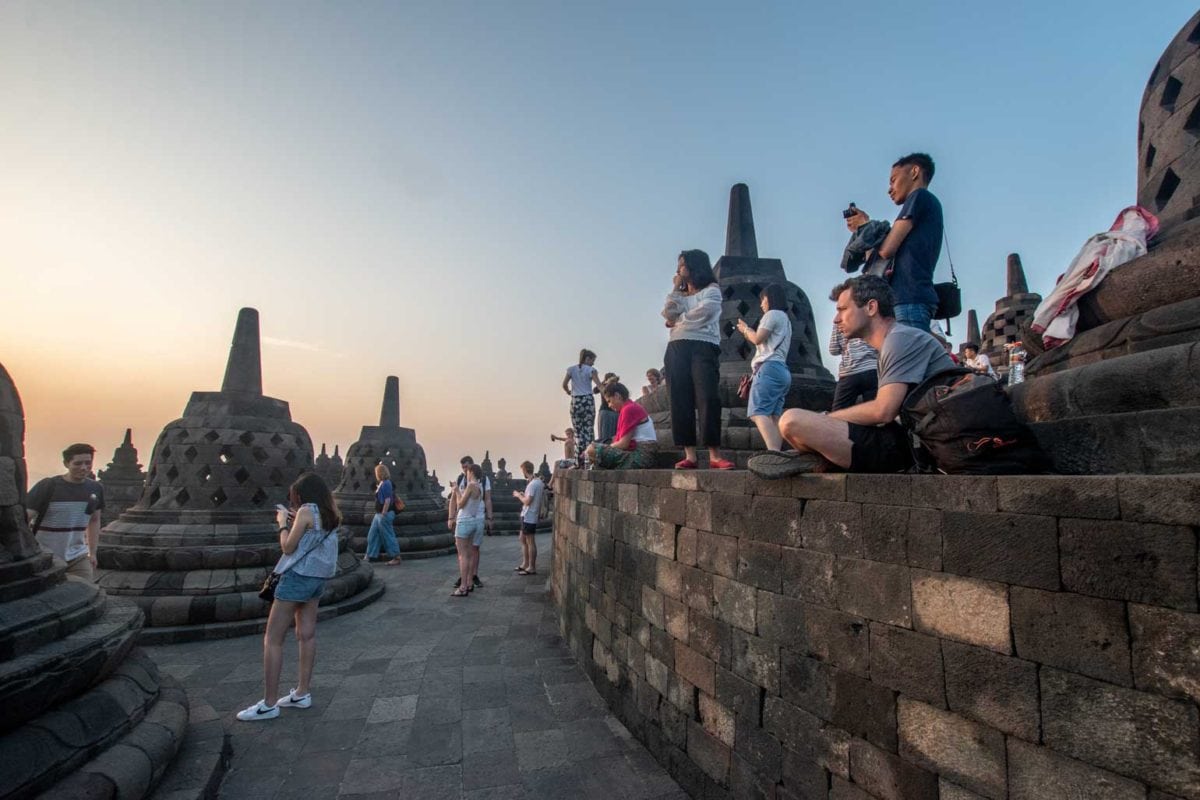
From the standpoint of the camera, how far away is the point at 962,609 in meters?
1.98

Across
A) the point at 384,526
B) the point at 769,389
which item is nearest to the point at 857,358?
the point at 769,389

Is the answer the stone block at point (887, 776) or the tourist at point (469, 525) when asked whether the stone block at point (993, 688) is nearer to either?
the stone block at point (887, 776)

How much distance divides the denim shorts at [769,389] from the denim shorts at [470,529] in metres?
5.34

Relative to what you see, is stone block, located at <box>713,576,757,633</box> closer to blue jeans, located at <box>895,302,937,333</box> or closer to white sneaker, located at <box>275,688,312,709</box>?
blue jeans, located at <box>895,302,937,333</box>

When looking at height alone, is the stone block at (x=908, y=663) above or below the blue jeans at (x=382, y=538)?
above

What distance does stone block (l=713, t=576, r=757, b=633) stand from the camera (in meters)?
2.99

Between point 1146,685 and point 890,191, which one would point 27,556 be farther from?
point 890,191

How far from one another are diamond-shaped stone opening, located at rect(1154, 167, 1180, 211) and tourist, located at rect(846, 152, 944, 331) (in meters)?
2.18

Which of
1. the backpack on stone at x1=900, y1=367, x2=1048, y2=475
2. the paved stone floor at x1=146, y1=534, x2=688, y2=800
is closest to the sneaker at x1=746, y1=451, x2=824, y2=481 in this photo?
the backpack on stone at x1=900, y1=367, x2=1048, y2=475

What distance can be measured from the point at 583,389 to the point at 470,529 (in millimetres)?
2835

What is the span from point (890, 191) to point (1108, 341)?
162 centimetres

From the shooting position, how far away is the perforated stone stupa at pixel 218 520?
21.5 ft

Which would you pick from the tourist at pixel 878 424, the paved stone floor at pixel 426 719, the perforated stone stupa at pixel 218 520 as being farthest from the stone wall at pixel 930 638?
the perforated stone stupa at pixel 218 520

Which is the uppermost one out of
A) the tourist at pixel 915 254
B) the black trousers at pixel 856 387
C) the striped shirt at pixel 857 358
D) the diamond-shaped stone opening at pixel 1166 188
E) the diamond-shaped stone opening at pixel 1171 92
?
the diamond-shaped stone opening at pixel 1171 92
